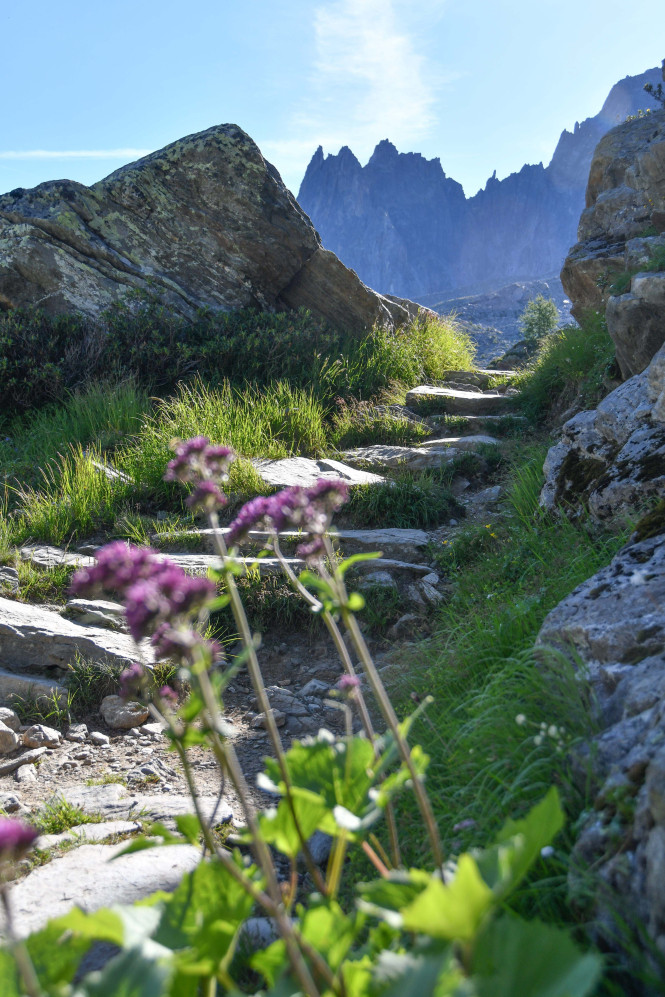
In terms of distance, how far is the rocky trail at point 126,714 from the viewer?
2.26 metres

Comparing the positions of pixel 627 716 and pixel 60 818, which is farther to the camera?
pixel 60 818

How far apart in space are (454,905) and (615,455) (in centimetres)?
372

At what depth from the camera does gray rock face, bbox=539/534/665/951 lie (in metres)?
1.30

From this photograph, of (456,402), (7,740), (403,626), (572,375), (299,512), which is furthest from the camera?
(456,402)

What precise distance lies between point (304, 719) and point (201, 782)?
75 centimetres

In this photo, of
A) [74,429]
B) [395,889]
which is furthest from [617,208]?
[395,889]

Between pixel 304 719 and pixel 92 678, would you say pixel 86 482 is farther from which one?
pixel 304 719

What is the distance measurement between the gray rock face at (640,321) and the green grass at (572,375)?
94 centimetres

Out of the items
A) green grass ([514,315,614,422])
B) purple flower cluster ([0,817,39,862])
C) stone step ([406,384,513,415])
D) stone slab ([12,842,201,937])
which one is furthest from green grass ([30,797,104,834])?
stone step ([406,384,513,415])

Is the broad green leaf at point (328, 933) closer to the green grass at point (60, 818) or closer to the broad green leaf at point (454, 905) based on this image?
the broad green leaf at point (454, 905)

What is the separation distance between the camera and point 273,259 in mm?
10547

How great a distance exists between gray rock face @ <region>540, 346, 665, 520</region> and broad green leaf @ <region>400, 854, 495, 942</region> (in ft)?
9.89

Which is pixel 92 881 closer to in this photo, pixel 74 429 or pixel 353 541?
pixel 353 541

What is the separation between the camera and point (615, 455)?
4.07m
